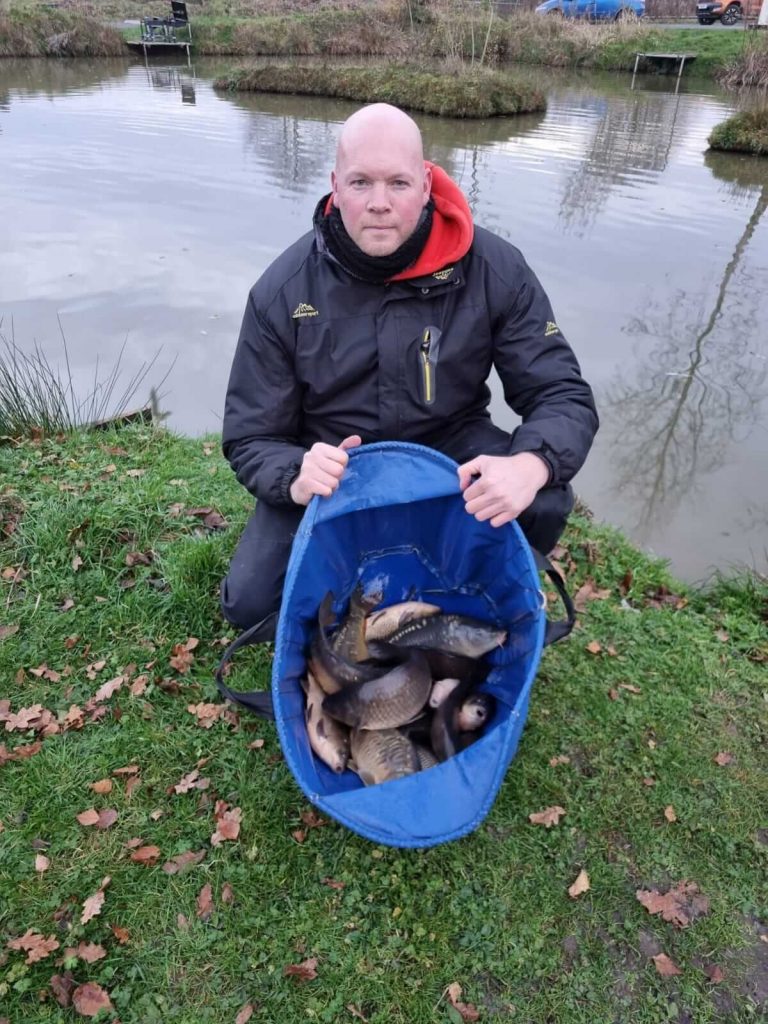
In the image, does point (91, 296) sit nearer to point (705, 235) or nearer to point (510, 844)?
point (510, 844)

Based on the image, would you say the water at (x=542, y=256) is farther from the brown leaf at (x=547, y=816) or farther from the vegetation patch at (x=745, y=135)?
the brown leaf at (x=547, y=816)

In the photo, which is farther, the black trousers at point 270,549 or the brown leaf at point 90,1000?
the black trousers at point 270,549

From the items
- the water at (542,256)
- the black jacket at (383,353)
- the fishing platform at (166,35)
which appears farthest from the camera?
the fishing platform at (166,35)

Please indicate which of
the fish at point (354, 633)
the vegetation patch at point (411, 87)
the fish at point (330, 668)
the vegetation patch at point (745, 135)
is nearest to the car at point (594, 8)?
the vegetation patch at point (411, 87)

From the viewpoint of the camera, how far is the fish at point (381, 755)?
2066mm

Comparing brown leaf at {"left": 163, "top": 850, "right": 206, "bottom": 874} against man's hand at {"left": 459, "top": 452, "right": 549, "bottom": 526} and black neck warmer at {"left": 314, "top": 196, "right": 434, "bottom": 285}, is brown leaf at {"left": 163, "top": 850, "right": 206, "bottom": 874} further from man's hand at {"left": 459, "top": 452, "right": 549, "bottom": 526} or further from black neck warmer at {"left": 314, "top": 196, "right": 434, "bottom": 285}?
black neck warmer at {"left": 314, "top": 196, "right": 434, "bottom": 285}

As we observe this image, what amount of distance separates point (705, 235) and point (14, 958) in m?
10.3

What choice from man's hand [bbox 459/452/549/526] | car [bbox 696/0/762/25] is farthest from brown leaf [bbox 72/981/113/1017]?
car [bbox 696/0/762/25]

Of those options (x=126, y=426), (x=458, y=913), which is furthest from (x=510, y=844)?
(x=126, y=426)

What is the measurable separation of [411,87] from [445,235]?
1944cm

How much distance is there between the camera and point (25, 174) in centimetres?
1156

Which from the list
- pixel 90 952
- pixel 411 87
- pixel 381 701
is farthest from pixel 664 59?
pixel 90 952

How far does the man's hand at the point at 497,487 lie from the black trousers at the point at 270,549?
398 millimetres

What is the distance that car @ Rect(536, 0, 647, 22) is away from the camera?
2920 cm
